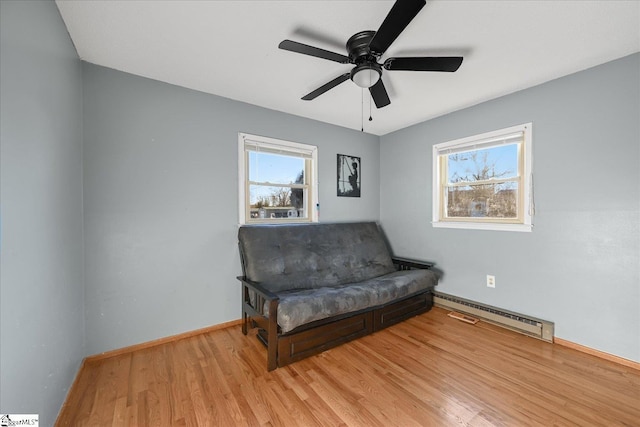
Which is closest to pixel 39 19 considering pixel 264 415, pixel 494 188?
pixel 264 415

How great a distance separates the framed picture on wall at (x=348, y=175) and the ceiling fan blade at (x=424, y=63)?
1.89 metres

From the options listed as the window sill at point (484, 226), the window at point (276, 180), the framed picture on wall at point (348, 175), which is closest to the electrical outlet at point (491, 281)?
the window sill at point (484, 226)

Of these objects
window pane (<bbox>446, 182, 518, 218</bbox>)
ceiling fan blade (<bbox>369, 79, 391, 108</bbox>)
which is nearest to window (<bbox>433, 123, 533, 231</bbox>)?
window pane (<bbox>446, 182, 518, 218</bbox>)

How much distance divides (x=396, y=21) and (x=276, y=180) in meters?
2.07

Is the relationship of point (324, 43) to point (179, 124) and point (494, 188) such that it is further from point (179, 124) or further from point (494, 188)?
point (494, 188)

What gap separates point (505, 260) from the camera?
8.52ft

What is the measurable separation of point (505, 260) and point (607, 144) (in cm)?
128

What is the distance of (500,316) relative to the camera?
8.48 ft

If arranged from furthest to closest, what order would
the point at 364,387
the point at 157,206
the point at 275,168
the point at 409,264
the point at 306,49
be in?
1. the point at 409,264
2. the point at 275,168
3. the point at 157,206
4. the point at 364,387
5. the point at 306,49

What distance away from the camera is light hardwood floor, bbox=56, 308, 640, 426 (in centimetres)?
145

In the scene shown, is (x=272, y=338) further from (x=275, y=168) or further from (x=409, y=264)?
(x=409, y=264)

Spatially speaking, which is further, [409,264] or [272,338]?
[409,264]

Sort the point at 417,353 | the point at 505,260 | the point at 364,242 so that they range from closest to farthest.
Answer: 1. the point at 417,353
2. the point at 505,260
3. the point at 364,242

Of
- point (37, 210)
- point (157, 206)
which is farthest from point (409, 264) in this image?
point (37, 210)
